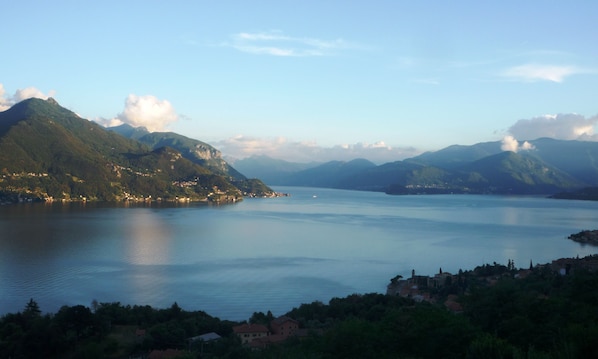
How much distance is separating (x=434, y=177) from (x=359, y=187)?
72.6 ft

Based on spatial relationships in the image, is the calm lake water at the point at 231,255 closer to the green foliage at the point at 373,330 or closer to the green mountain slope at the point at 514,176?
the green foliage at the point at 373,330

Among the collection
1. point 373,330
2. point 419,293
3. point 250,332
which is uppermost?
point 373,330

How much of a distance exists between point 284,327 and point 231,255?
16271mm

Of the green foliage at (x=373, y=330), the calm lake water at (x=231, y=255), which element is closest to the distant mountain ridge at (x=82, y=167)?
the calm lake water at (x=231, y=255)

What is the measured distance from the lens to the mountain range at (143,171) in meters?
66.2

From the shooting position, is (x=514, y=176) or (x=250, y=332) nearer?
(x=250, y=332)

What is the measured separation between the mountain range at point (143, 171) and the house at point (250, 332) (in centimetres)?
5231

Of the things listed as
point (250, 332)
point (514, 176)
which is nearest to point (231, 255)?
point (250, 332)

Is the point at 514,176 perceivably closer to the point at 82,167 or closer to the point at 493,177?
the point at 493,177

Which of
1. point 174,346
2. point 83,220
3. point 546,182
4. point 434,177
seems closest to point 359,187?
point 434,177

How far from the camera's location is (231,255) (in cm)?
2870

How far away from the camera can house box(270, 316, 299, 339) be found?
1257 cm

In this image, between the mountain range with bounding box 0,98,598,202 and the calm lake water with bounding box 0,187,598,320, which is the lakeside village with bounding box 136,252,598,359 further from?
the mountain range with bounding box 0,98,598,202

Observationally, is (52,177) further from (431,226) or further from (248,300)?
(248,300)
